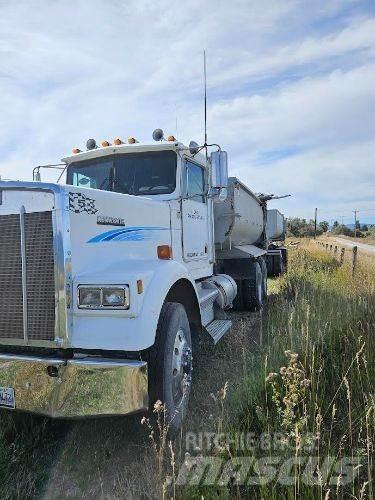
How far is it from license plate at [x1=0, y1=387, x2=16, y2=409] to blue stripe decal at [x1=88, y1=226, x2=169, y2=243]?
1186 mm

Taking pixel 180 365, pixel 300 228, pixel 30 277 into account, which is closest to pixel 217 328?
pixel 180 365

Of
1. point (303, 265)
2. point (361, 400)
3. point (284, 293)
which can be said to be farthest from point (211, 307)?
point (303, 265)

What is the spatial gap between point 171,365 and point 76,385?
0.81 m

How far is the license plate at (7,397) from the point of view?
9.57ft

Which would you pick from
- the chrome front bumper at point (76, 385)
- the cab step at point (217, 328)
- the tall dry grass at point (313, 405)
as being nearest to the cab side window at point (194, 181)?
the cab step at point (217, 328)

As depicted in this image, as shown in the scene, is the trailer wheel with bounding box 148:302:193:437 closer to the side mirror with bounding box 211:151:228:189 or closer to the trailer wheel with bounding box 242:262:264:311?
the side mirror with bounding box 211:151:228:189

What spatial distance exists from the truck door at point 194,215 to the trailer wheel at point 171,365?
1406 millimetres

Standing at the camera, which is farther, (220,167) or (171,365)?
(220,167)

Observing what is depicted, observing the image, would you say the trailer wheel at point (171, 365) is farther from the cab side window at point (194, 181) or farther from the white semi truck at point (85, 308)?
the cab side window at point (194, 181)

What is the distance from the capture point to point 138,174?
4902 millimetres

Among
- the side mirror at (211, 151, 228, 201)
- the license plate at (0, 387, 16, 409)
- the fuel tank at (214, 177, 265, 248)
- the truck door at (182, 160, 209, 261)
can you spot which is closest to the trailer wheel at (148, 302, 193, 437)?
the license plate at (0, 387, 16, 409)

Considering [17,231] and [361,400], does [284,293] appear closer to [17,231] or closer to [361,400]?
[361,400]

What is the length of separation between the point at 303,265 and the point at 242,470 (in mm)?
11049

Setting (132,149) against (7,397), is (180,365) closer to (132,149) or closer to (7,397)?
(7,397)
